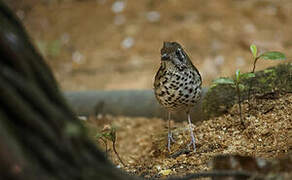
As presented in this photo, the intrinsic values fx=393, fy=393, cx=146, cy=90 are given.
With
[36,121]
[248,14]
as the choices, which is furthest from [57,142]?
[248,14]

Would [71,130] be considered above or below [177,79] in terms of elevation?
below

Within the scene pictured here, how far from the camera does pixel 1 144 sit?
1.61 metres

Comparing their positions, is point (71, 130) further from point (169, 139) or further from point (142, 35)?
point (142, 35)

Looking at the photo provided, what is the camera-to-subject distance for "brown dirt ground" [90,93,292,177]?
3158mm

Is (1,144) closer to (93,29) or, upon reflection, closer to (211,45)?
(211,45)

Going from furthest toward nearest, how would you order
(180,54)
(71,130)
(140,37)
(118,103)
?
(140,37)
(118,103)
(180,54)
(71,130)

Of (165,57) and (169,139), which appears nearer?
(165,57)

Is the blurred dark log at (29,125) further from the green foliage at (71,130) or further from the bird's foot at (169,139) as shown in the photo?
the bird's foot at (169,139)

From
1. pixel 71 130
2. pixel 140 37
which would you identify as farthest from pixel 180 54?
pixel 140 37

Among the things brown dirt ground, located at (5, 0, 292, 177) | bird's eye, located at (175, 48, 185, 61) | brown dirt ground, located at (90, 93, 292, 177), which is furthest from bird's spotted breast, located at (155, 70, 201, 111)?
brown dirt ground, located at (5, 0, 292, 177)

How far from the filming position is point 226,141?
11.5 feet

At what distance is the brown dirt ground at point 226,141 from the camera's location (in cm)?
316

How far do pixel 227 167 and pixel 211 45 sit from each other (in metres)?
6.98

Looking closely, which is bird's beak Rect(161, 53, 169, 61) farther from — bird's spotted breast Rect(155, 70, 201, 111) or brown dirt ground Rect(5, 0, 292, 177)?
brown dirt ground Rect(5, 0, 292, 177)
